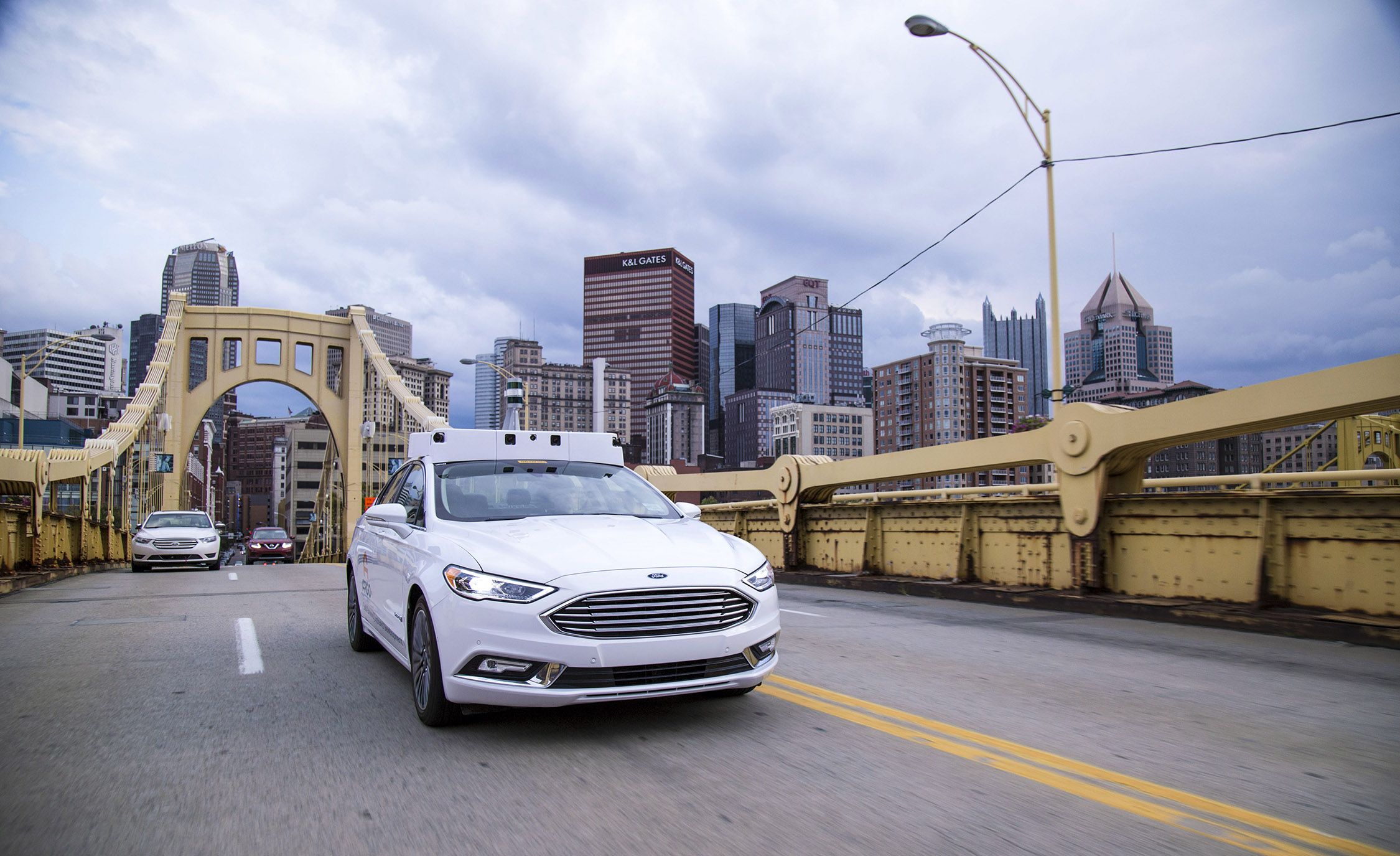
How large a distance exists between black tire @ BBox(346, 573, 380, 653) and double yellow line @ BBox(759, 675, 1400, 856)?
3.73 m

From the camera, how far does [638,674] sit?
4262 millimetres

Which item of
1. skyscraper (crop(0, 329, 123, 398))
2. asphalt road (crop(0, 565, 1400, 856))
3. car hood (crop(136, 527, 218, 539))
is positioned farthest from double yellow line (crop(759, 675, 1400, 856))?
skyscraper (crop(0, 329, 123, 398))

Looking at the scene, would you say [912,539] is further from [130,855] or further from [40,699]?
[130,855]

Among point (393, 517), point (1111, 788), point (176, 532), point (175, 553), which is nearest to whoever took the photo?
point (1111, 788)

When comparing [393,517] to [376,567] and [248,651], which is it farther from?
[248,651]

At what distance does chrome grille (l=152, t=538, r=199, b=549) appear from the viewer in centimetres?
2212

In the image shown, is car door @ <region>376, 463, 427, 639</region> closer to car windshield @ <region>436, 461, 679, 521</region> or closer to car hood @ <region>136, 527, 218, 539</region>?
car windshield @ <region>436, 461, 679, 521</region>

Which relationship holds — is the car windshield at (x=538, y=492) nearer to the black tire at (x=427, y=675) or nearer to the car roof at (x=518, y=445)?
the car roof at (x=518, y=445)

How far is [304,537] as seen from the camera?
14775cm

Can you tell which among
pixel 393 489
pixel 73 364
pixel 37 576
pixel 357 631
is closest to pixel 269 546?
pixel 37 576

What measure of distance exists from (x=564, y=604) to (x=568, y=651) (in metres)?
0.21

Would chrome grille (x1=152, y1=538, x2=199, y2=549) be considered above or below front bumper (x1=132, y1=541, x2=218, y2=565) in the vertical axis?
above

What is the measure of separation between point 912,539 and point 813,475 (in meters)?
2.55

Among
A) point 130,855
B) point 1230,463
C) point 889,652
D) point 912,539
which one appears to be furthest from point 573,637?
point 1230,463
